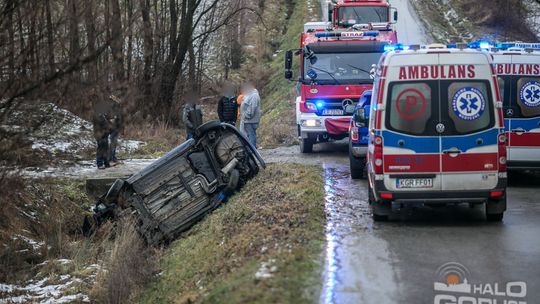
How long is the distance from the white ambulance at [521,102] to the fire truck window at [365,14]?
34.7 ft

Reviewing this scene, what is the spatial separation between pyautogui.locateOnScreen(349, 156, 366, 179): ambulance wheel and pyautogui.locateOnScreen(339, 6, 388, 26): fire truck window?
10.3m

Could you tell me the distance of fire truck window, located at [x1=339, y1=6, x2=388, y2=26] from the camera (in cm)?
2384

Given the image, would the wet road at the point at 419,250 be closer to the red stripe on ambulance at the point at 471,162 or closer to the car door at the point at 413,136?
the car door at the point at 413,136

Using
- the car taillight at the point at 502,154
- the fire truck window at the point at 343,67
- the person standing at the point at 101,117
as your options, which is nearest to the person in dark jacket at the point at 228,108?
the fire truck window at the point at 343,67

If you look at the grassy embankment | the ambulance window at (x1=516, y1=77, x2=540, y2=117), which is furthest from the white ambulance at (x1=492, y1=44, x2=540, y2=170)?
the grassy embankment

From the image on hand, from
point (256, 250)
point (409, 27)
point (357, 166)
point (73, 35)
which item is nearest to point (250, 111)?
point (357, 166)

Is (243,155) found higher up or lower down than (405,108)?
lower down

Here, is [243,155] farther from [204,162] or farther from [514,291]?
[514,291]

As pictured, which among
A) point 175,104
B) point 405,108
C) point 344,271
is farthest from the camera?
point 175,104

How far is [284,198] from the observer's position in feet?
38.5

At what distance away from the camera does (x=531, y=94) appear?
13.5 metres

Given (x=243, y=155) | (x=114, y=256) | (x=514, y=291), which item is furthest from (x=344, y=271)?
(x=243, y=155)

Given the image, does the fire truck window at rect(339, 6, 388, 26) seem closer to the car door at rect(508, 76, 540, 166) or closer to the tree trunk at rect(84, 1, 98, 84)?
the car door at rect(508, 76, 540, 166)

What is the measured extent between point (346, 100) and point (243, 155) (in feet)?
13.8
